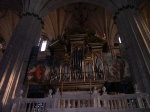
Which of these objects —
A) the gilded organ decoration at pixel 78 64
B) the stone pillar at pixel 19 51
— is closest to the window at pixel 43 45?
the stone pillar at pixel 19 51

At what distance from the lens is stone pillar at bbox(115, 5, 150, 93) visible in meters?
9.57

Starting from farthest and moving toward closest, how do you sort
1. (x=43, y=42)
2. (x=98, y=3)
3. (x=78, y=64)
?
(x=43, y=42) → (x=98, y=3) → (x=78, y=64)

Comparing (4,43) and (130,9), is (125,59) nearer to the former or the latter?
(130,9)

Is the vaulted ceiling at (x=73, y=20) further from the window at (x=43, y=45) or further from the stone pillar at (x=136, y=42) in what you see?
the stone pillar at (x=136, y=42)

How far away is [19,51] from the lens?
1137 centimetres

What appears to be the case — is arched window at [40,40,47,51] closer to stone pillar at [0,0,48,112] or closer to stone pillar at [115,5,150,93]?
stone pillar at [0,0,48,112]

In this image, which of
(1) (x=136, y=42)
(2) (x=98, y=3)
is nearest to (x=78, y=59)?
(1) (x=136, y=42)

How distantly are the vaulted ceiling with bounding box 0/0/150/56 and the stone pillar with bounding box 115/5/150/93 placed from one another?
609cm

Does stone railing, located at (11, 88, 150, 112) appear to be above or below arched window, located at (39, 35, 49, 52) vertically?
below

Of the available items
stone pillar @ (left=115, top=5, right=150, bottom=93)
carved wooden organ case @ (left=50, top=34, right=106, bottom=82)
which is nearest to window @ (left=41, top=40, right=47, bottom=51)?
carved wooden organ case @ (left=50, top=34, right=106, bottom=82)

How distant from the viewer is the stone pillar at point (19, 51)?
954 cm

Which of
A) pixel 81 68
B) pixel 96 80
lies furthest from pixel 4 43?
pixel 96 80

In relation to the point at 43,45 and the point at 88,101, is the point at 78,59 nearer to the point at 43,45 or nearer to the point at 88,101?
the point at 88,101

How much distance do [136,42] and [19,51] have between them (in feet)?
23.5
